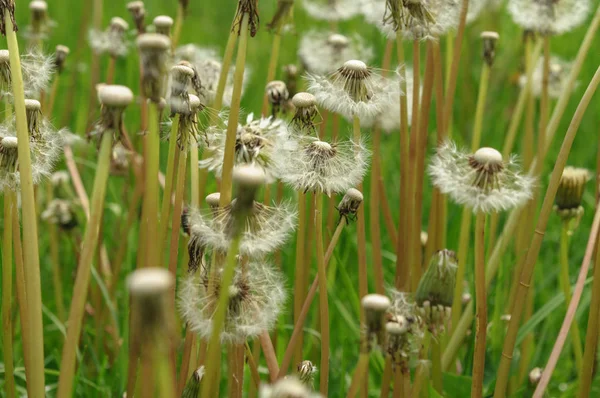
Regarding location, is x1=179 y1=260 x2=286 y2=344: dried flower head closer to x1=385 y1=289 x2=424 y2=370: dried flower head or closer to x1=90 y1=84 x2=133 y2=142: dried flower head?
x1=385 y1=289 x2=424 y2=370: dried flower head

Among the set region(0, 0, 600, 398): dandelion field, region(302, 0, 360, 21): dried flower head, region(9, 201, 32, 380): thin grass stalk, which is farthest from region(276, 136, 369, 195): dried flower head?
region(302, 0, 360, 21): dried flower head

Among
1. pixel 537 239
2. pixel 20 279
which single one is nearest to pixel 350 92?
pixel 537 239

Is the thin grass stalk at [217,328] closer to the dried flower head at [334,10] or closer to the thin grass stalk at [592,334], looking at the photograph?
the thin grass stalk at [592,334]

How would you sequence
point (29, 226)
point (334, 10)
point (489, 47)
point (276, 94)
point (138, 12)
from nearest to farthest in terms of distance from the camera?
1. point (29, 226)
2. point (276, 94)
3. point (489, 47)
4. point (138, 12)
5. point (334, 10)

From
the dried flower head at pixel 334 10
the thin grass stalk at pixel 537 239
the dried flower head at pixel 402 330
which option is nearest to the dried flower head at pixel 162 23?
the dried flower head at pixel 402 330

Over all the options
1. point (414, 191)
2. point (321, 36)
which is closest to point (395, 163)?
point (321, 36)

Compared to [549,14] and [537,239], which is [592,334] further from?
[549,14]
